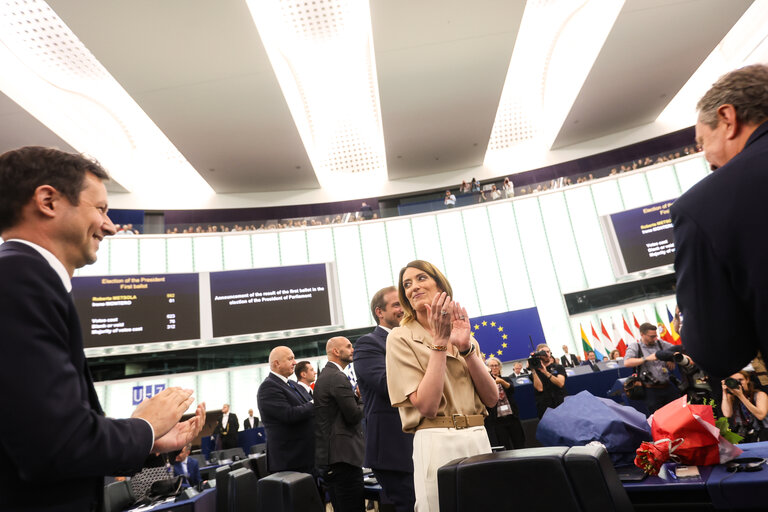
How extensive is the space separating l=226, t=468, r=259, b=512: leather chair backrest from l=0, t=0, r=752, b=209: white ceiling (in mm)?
8362

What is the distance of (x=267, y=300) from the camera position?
1301 centimetres

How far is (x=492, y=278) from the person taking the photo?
1450 cm

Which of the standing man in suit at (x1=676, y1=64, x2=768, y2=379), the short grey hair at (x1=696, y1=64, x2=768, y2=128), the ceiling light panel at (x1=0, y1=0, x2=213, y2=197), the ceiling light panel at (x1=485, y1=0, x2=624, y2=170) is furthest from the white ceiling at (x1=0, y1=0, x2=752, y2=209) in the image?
the standing man in suit at (x1=676, y1=64, x2=768, y2=379)

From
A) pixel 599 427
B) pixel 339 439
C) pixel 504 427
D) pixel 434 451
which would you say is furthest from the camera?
pixel 504 427

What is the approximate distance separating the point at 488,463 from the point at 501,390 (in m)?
4.57

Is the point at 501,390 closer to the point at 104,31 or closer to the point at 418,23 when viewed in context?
the point at 418,23

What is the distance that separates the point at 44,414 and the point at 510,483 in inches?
33.4

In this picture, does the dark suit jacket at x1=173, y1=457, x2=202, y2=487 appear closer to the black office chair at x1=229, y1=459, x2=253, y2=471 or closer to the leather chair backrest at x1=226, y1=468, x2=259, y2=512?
the black office chair at x1=229, y1=459, x2=253, y2=471

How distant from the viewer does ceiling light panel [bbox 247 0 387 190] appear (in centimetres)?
959

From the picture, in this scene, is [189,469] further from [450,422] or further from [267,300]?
[267,300]

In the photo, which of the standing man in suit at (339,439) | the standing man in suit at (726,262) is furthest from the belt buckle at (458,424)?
the standing man in suit at (339,439)

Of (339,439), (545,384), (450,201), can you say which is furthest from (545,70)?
(339,439)

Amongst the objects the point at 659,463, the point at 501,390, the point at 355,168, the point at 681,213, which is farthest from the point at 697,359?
the point at 355,168

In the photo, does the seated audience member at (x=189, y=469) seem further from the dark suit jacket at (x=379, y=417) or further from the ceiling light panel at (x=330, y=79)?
the ceiling light panel at (x=330, y=79)
